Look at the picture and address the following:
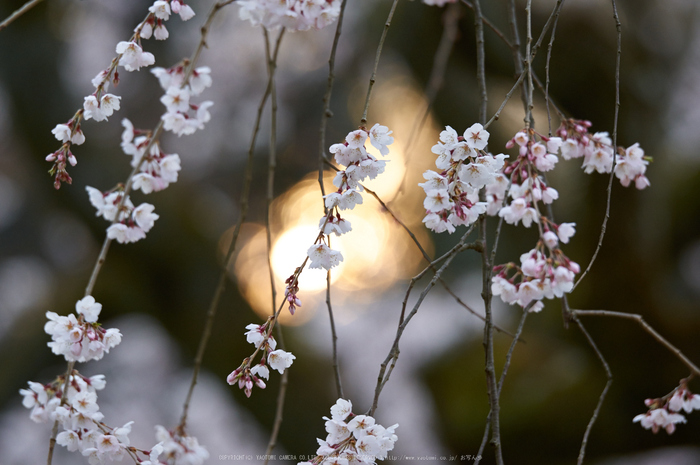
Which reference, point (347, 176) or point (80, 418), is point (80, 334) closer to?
point (80, 418)

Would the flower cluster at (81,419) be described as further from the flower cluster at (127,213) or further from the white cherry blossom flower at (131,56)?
the white cherry blossom flower at (131,56)

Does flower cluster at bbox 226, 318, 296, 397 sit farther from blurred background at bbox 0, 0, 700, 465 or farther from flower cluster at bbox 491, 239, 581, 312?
blurred background at bbox 0, 0, 700, 465

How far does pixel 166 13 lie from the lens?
60 centimetres

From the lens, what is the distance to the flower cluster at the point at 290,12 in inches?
20.8

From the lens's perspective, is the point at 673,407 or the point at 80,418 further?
the point at 673,407

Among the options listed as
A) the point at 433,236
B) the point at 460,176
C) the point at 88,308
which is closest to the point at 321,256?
the point at 460,176

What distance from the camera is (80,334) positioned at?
585 millimetres

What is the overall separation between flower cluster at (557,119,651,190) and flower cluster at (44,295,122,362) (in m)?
0.64

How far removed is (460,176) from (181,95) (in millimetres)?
342

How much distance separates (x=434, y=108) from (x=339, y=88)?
59cm

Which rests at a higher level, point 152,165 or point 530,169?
point 530,169

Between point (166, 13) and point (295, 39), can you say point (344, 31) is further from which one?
point (166, 13)

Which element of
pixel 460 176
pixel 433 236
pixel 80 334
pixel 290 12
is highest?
pixel 290 12

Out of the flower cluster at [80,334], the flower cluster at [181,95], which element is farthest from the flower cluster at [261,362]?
the flower cluster at [181,95]
